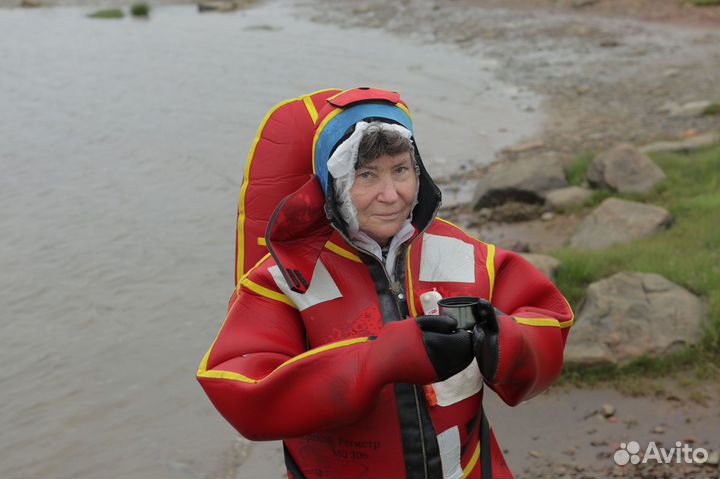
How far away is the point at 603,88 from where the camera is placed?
15.1m

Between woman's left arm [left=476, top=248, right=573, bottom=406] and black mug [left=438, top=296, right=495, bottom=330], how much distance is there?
1.8 inches

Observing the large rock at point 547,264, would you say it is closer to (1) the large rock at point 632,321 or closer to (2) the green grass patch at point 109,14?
(1) the large rock at point 632,321

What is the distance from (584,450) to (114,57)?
1747 cm

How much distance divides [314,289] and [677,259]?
4.47 m

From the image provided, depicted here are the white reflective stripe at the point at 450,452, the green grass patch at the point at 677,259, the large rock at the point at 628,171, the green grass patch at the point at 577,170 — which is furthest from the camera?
the green grass patch at the point at 577,170

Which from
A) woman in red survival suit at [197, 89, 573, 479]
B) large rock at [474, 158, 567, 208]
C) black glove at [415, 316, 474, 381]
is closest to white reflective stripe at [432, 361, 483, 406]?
woman in red survival suit at [197, 89, 573, 479]

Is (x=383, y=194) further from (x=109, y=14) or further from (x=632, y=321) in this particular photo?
(x=109, y=14)

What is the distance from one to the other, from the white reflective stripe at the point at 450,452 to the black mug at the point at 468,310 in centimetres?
48

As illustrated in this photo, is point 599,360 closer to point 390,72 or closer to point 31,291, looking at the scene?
point 31,291

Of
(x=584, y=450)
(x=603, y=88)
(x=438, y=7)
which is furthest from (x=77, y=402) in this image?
(x=438, y=7)

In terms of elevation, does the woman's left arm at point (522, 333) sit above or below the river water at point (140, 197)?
above

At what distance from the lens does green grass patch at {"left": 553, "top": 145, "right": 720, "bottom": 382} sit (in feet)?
18.7

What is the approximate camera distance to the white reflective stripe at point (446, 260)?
295 centimetres

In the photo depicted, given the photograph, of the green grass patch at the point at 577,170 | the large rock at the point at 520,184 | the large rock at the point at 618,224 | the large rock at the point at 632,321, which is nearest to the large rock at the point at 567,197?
the large rock at the point at 520,184
